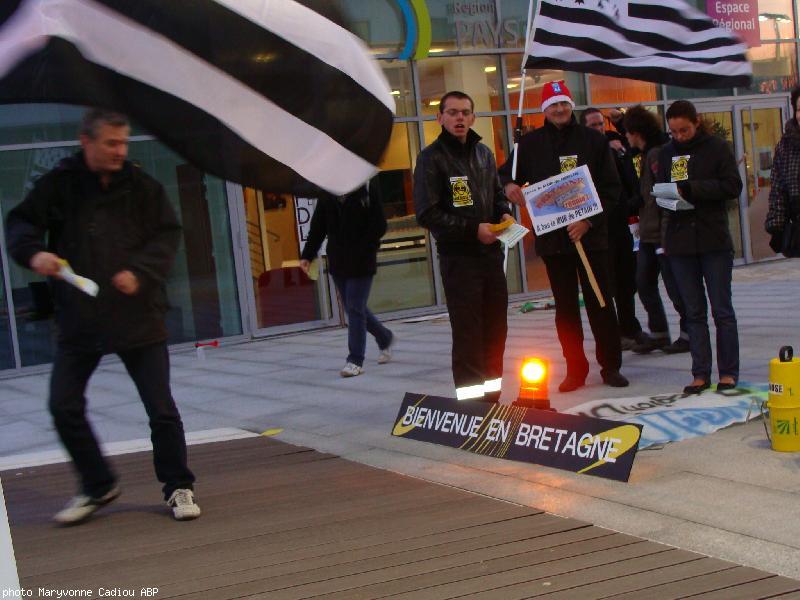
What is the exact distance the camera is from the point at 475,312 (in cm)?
713

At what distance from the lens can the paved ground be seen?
493 centimetres

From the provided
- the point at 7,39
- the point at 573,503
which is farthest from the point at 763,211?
the point at 7,39

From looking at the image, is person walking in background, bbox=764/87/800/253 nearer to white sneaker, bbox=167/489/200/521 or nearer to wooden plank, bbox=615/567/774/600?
wooden plank, bbox=615/567/774/600

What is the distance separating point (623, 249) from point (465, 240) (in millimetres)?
3298

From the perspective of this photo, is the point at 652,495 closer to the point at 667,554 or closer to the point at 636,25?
the point at 667,554

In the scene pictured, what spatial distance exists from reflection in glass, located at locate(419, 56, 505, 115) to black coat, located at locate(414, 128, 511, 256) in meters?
8.85

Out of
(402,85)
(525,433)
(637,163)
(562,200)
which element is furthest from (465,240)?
(402,85)

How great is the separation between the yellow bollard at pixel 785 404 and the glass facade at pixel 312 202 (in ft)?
26.7

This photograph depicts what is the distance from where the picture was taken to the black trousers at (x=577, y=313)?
8.19 meters

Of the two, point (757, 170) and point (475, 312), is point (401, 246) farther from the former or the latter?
point (475, 312)

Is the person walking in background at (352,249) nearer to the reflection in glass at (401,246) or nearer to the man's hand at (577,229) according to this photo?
the man's hand at (577,229)

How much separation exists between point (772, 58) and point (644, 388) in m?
13.4

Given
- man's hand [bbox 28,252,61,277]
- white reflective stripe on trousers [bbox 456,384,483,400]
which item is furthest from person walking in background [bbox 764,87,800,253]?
man's hand [bbox 28,252,61,277]

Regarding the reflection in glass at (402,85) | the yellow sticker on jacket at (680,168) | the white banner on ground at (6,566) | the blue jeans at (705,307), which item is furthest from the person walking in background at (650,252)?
the white banner on ground at (6,566)
